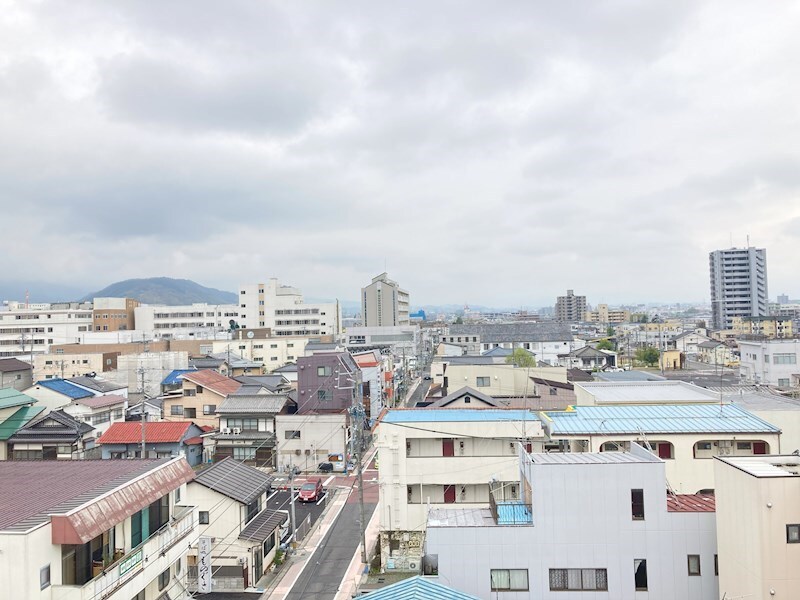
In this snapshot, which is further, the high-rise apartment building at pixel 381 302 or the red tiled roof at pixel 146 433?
the high-rise apartment building at pixel 381 302

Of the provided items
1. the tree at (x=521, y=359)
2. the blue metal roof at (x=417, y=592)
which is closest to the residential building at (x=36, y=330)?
the tree at (x=521, y=359)

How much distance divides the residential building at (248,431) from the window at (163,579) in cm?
2303

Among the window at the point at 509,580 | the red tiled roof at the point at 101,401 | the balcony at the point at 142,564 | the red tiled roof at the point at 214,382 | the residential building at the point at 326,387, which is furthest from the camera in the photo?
the red tiled roof at the point at 214,382

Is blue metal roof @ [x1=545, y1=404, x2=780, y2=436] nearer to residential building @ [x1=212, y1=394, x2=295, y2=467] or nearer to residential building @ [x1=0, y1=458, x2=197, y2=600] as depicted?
residential building @ [x1=0, y1=458, x2=197, y2=600]

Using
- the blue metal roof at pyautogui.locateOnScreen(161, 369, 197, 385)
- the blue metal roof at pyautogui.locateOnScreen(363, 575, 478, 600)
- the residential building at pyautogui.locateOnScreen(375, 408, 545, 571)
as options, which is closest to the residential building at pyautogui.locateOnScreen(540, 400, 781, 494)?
the residential building at pyautogui.locateOnScreen(375, 408, 545, 571)

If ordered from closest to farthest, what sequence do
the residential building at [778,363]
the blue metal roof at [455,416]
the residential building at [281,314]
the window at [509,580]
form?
the window at [509,580], the blue metal roof at [455,416], the residential building at [778,363], the residential building at [281,314]

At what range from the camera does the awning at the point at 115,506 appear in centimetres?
1143

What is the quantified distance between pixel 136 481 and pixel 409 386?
6166 cm

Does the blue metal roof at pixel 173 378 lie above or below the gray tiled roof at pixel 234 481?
above

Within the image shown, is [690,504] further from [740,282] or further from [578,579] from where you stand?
[740,282]

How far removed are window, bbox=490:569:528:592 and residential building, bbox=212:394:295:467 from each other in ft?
88.9

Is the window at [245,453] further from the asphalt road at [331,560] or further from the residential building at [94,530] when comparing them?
the residential building at [94,530]

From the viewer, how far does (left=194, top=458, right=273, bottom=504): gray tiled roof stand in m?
22.1

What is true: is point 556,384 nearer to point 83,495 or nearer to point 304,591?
point 304,591
